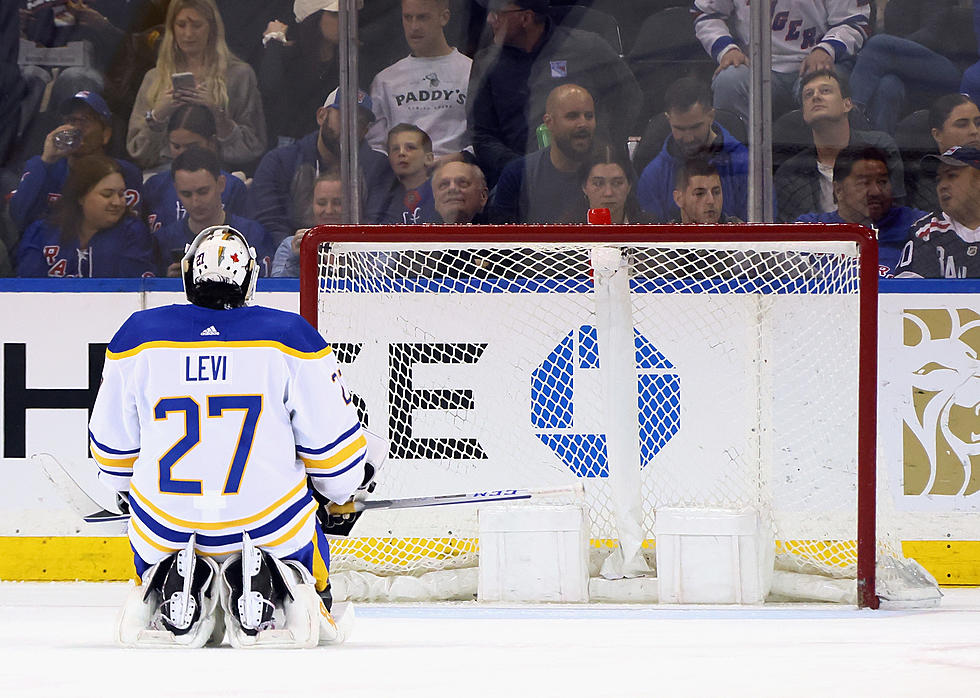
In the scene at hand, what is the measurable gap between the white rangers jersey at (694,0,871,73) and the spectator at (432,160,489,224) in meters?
0.90

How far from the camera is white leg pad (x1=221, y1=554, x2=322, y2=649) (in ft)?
7.96

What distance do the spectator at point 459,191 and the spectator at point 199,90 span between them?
64 cm

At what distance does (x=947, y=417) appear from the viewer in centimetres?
417

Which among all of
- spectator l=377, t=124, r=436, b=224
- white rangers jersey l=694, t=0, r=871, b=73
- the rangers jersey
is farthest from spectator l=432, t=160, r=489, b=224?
the rangers jersey

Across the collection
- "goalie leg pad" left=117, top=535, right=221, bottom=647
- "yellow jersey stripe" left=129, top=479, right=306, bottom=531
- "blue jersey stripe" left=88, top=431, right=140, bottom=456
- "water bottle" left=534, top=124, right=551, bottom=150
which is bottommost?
"goalie leg pad" left=117, top=535, right=221, bottom=647

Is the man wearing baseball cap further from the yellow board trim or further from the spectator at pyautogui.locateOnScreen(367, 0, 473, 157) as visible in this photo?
the spectator at pyautogui.locateOnScreen(367, 0, 473, 157)

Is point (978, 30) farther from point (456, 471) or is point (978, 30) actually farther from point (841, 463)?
point (456, 471)

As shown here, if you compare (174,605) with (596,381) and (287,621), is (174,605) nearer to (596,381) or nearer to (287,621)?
(287,621)

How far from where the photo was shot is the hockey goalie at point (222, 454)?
7.97ft

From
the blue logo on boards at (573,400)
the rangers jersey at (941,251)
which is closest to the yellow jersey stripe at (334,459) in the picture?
the blue logo on boards at (573,400)

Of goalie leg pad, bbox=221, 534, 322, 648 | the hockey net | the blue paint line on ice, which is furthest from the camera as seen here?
the hockey net

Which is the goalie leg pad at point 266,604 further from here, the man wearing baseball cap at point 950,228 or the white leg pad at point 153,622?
the man wearing baseball cap at point 950,228

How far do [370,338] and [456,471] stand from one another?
0.49 m

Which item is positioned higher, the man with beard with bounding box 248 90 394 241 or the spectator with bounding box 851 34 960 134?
the spectator with bounding box 851 34 960 134
